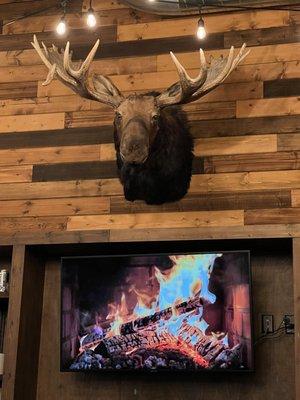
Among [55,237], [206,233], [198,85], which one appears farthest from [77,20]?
[206,233]

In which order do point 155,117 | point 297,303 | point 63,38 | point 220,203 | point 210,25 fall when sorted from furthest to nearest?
point 63,38 → point 210,25 → point 220,203 → point 155,117 → point 297,303

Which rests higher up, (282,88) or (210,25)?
(210,25)

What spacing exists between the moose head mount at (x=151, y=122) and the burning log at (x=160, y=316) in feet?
2.22

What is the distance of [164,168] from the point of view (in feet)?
12.8

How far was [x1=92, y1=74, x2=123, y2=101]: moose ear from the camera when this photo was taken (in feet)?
12.7

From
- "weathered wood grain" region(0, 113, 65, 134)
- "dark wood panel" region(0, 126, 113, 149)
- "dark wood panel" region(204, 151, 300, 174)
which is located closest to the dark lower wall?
"dark wood panel" region(204, 151, 300, 174)

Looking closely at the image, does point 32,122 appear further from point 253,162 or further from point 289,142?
point 289,142

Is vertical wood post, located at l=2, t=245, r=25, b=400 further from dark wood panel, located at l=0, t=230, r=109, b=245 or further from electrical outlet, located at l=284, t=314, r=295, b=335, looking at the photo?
electrical outlet, located at l=284, t=314, r=295, b=335

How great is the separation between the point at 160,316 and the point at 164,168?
916mm

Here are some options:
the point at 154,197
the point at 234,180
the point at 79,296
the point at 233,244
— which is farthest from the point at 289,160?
the point at 79,296

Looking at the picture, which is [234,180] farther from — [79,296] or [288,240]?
[79,296]

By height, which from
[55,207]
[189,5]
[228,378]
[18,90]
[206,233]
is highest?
[189,5]

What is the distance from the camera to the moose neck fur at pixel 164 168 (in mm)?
3863

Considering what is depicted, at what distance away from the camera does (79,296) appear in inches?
158
